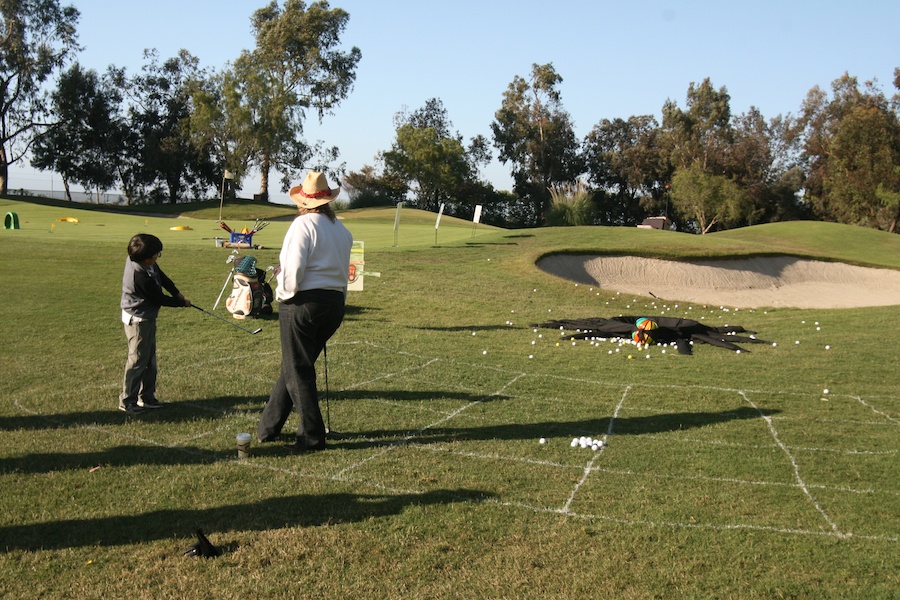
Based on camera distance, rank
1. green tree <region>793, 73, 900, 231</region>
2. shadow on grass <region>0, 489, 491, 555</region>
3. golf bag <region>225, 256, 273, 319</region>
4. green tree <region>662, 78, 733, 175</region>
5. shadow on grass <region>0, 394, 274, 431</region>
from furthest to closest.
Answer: green tree <region>662, 78, 733, 175</region> → green tree <region>793, 73, 900, 231</region> → golf bag <region>225, 256, 273, 319</region> → shadow on grass <region>0, 394, 274, 431</region> → shadow on grass <region>0, 489, 491, 555</region>

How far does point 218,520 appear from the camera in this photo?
5492mm

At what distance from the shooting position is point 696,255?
25.3 m

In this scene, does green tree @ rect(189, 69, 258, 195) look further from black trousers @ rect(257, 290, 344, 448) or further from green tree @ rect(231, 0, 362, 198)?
black trousers @ rect(257, 290, 344, 448)

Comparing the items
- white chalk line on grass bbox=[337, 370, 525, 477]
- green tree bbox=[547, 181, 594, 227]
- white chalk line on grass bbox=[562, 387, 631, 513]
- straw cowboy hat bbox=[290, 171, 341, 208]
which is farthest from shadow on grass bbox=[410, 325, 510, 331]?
green tree bbox=[547, 181, 594, 227]

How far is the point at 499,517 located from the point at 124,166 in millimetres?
67427

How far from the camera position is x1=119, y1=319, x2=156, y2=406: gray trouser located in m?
8.19

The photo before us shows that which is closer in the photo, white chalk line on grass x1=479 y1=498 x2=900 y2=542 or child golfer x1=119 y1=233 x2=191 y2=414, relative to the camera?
white chalk line on grass x1=479 y1=498 x2=900 y2=542

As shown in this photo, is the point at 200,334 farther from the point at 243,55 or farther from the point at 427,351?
the point at 243,55

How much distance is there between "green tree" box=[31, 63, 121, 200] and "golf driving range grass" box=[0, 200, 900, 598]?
53.4 metres

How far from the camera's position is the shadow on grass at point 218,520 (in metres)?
5.15

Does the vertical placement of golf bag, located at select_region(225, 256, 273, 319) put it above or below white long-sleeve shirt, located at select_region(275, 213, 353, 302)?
below

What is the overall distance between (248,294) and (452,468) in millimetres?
7343

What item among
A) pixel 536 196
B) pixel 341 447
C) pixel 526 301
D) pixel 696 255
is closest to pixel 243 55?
pixel 536 196

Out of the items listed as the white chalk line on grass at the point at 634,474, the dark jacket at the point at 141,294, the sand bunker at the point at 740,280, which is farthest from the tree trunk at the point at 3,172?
the white chalk line on grass at the point at 634,474
